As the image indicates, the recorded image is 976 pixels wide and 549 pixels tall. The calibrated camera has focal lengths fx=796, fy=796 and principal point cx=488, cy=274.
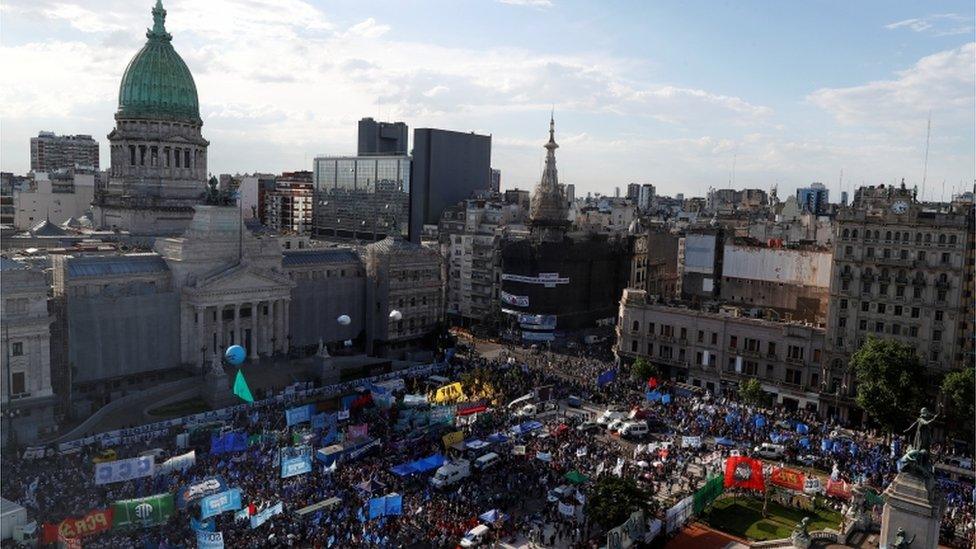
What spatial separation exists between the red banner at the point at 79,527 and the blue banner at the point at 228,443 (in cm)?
1144

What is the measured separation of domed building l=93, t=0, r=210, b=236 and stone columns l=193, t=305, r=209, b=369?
23.1 meters

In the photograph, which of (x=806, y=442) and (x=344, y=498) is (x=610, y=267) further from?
(x=344, y=498)

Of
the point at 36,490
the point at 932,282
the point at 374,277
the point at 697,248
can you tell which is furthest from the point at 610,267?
the point at 36,490

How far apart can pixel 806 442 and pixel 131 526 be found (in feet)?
146

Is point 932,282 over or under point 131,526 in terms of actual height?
over

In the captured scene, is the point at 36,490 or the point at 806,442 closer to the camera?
the point at 36,490

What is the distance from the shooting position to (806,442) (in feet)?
188

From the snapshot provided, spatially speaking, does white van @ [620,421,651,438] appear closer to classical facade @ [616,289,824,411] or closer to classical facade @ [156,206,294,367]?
classical facade @ [616,289,824,411]

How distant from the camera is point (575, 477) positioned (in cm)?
4784

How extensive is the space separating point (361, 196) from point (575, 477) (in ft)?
412

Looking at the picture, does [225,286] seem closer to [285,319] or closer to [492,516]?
[285,319]

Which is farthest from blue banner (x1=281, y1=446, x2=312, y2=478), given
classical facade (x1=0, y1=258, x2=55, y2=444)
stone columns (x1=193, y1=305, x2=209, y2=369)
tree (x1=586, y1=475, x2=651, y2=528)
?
stone columns (x1=193, y1=305, x2=209, y2=369)

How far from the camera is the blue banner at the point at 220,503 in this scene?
128 ft

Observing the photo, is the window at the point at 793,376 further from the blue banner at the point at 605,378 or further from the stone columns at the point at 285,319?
the stone columns at the point at 285,319
